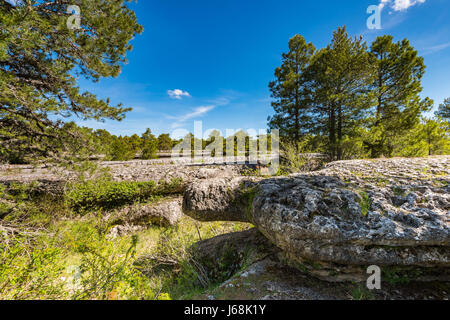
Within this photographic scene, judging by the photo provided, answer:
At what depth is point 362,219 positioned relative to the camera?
1.72m

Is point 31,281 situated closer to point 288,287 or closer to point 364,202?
point 288,287

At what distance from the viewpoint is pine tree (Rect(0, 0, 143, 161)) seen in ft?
11.9

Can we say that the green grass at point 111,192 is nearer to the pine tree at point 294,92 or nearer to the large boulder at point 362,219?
the large boulder at point 362,219

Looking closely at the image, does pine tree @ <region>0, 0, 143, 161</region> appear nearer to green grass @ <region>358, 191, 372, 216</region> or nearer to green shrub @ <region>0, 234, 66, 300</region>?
green shrub @ <region>0, 234, 66, 300</region>

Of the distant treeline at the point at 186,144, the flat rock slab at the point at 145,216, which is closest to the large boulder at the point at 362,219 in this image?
the flat rock slab at the point at 145,216

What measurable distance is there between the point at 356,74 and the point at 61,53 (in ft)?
42.3

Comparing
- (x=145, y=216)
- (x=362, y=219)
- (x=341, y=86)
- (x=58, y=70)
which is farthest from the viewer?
(x=341, y=86)

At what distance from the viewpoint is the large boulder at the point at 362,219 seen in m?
1.56

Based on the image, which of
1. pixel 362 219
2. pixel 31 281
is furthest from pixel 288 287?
pixel 31 281

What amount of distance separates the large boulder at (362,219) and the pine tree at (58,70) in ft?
17.5

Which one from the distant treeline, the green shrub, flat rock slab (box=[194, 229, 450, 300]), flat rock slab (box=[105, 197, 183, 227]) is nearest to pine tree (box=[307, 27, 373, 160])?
the distant treeline

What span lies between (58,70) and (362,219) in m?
7.08
